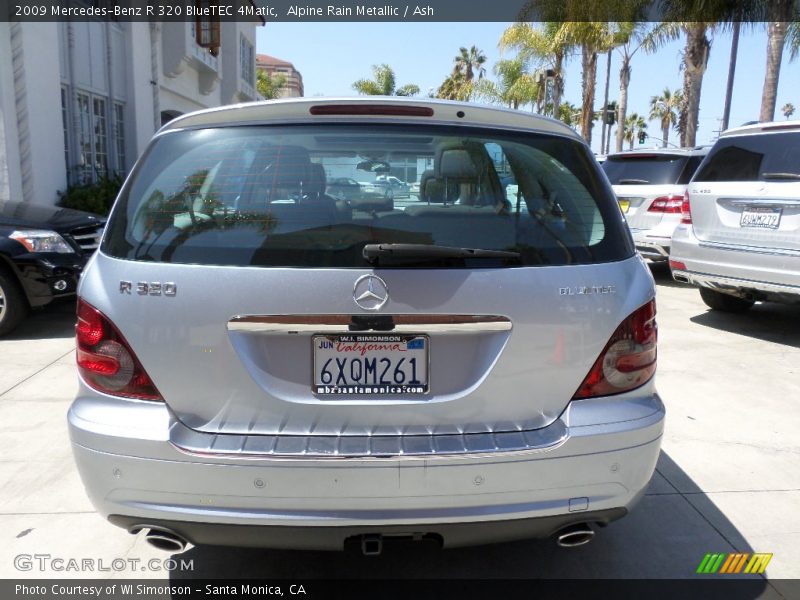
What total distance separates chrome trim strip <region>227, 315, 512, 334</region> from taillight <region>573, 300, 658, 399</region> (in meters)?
0.39

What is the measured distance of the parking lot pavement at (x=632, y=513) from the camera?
2.85m

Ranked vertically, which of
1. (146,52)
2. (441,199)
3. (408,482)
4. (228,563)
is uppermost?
(146,52)

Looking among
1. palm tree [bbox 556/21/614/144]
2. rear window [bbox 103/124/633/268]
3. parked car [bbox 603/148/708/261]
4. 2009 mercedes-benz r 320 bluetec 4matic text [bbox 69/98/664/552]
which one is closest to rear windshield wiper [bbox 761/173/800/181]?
parked car [bbox 603/148/708/261]

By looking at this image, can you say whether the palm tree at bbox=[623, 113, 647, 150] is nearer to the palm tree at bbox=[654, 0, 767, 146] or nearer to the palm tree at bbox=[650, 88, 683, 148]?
the palm tree at bbox=[650, 88, 683, 148]

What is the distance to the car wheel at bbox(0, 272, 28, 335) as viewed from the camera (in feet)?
20.9

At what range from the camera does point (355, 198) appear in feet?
7.64

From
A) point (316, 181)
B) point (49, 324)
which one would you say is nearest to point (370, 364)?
point (316, 181)

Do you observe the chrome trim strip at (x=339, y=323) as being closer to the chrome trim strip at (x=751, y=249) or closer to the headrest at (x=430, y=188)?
the headrest at (x=430, y=188)

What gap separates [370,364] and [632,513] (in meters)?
1.82

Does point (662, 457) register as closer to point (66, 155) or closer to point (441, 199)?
point (441, 199)

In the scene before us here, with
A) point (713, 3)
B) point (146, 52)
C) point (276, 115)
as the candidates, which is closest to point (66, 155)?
point (146, 52)

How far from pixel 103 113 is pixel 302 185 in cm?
1461

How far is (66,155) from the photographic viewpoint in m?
13.3

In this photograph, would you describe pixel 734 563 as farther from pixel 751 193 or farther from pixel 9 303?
pixel 9 303
